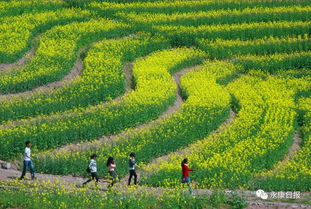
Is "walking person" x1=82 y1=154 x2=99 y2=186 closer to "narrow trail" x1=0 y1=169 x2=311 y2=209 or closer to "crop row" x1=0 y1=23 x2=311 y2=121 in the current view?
"narrow trail" x1=0 y1=169 x2=311 y2=209

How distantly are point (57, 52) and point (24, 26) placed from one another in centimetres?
530

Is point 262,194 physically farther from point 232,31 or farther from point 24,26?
point 232,31

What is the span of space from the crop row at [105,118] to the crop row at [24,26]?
22.1 feet

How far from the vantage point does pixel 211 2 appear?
6300 centimetres

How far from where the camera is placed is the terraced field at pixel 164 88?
3609 cm

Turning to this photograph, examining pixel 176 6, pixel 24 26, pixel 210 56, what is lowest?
pixel 210 56

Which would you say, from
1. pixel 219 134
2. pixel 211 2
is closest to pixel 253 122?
pixel 219 134

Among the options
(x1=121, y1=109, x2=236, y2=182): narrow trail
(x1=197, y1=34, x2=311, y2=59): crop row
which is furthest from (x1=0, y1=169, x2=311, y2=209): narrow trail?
(x1=197, y1=34, x2=311, y2=59): crop row

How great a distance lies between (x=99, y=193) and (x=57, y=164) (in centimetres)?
526

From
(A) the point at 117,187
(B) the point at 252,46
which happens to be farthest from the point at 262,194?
(B) the point at 252,46

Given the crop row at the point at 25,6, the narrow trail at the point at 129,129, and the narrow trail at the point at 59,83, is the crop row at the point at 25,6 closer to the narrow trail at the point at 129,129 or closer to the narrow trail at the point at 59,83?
the narrow trail at the point at 59,83

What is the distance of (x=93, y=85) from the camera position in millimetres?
44562

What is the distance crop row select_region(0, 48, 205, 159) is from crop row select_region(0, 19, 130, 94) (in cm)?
402

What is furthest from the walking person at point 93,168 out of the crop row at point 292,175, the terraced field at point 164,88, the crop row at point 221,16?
the crop row at point 221,16
